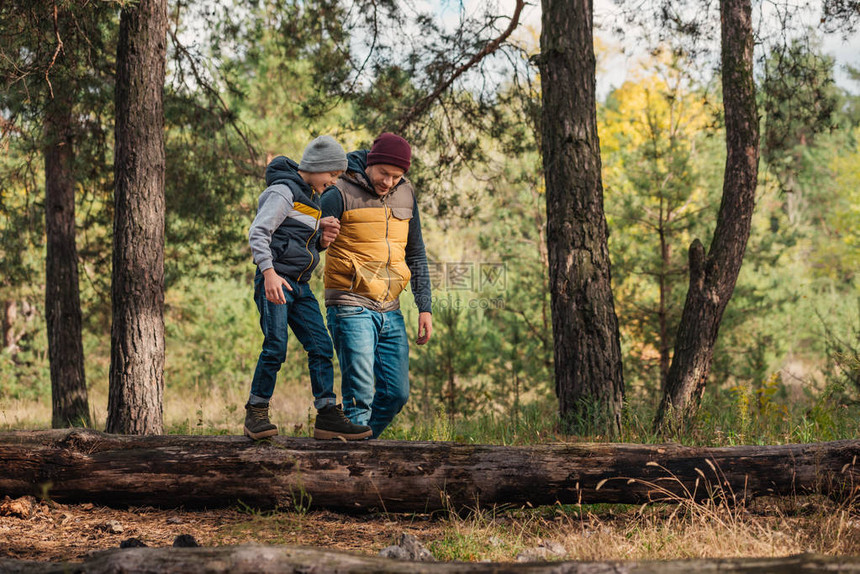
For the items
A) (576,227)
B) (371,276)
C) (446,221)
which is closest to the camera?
(371,276)

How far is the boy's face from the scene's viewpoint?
4.28 meters

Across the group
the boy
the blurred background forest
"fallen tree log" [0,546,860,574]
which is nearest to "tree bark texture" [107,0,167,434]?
the blurred background forest


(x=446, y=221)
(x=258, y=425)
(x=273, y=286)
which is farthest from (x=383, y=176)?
(x=446, y=221)

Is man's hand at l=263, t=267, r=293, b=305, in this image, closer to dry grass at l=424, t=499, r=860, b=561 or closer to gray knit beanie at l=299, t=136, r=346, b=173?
gray knit beanie at l=299, t=136, r=346, b=173

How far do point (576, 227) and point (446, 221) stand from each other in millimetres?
5632

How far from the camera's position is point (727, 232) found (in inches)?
270

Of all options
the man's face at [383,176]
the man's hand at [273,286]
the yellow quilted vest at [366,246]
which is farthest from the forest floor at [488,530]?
the man's face at [383,176]

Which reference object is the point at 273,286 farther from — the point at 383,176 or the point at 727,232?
the point at 727,232

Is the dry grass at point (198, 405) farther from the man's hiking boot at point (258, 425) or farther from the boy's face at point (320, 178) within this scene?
the boy's face at point (320, 178)

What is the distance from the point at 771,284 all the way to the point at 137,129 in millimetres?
13813

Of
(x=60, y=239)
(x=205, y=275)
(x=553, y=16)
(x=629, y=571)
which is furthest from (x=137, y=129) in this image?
(x=205, y=275)

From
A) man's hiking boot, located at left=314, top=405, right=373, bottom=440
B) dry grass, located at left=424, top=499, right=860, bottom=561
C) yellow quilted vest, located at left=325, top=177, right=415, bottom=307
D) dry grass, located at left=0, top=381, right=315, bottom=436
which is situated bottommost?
dry grass, located at left=0, top=381, right=315, bottom=436

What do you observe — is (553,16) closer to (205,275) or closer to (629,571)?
(629,571)

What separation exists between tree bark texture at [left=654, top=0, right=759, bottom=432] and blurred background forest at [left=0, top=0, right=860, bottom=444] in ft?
1.66
